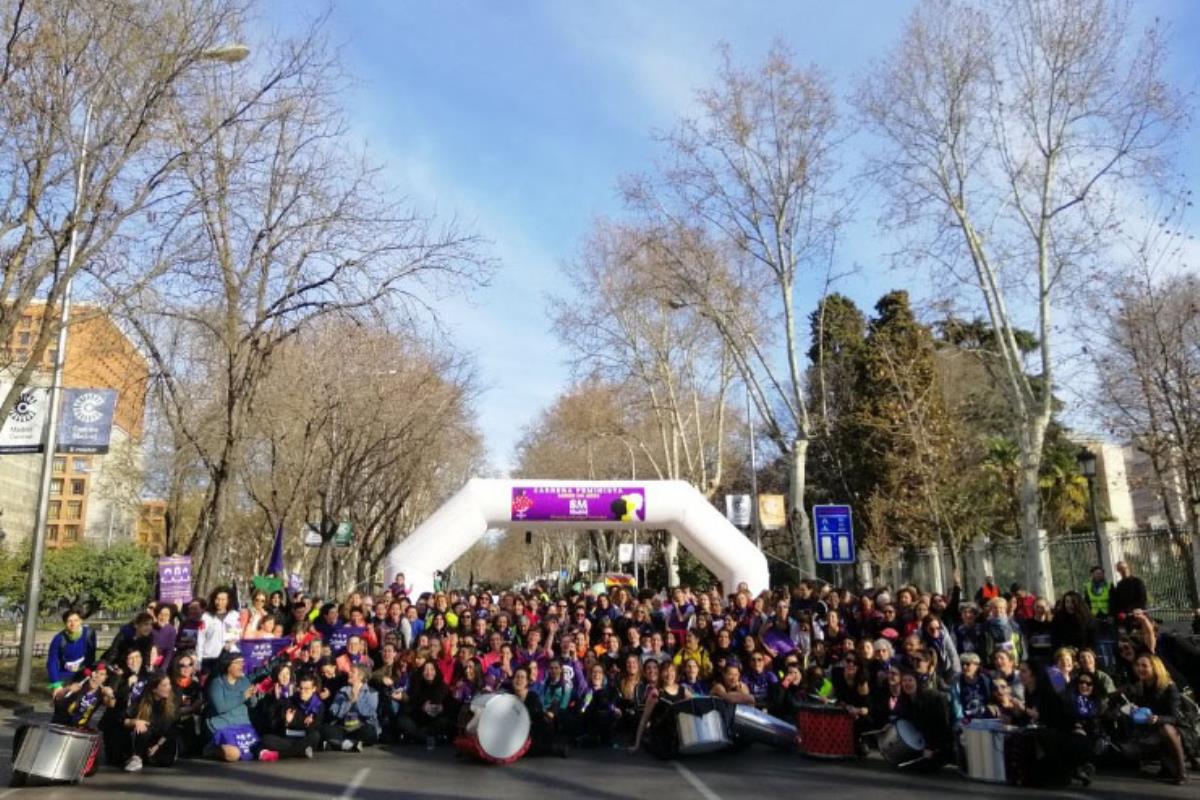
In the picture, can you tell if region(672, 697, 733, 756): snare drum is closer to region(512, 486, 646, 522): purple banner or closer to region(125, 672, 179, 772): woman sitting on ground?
region(125, 672, 179, 772): woman sitting on ground

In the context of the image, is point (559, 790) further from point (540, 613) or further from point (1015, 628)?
point (540, 613)

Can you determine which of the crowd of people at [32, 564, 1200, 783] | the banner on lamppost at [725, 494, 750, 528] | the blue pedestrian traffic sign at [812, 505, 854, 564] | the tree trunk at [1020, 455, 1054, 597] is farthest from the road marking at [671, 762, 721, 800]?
the banner on lamppost at [725, 494, 750, 528]

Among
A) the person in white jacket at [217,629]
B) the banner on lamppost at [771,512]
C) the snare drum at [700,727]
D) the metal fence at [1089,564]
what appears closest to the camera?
the snare drum at [700,727]

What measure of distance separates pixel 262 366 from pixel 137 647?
19.9ft

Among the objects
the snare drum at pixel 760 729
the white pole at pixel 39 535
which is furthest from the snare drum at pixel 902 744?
the white pole at pixel 39 535

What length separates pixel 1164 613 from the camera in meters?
18.3

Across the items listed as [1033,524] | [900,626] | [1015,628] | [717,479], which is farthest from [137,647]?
[717,479]

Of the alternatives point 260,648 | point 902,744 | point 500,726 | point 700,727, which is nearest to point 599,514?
point 260,648

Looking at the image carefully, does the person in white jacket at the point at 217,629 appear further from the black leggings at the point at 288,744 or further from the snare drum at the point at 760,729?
the snare drum at the point at 760,729

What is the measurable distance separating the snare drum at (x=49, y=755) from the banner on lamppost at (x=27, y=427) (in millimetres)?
8051

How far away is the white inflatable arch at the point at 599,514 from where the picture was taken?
20188 mm

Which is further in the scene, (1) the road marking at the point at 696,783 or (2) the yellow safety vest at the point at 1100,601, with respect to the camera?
(2) the yellow safety vest at the point at 1100,601

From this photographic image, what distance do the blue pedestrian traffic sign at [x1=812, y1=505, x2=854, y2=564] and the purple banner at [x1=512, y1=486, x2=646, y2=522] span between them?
3.82 metres

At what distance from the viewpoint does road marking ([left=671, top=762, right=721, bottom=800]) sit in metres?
8.13
